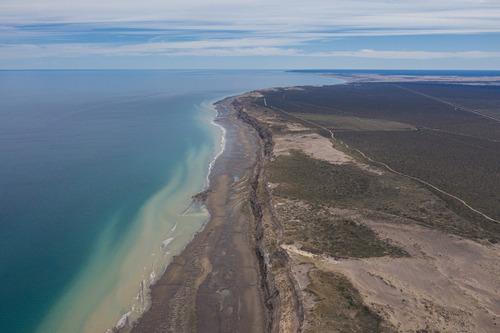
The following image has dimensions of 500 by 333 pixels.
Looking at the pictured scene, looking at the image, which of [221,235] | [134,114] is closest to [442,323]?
[221,235]

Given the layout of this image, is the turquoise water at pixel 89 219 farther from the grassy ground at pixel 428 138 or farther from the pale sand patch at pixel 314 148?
the grassy ground at pixel 428 138

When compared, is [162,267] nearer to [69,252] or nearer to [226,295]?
[226,295]

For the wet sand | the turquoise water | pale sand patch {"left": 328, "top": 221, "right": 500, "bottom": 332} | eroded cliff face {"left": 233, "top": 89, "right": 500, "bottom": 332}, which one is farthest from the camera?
the turquoise water

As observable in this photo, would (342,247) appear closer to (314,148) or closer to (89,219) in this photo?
(89,219)

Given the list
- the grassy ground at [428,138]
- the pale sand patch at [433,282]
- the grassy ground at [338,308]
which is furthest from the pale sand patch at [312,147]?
the grassy ground at [338,308]

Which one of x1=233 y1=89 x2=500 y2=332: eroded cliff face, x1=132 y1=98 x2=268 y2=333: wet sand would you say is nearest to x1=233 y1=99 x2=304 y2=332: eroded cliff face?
x1=233 y1=89 x2=500 y2=332: eroded cliff face

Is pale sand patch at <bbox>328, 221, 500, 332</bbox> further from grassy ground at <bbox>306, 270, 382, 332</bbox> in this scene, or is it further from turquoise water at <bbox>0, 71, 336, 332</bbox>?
turquoise water at <bbox>0, 71, 336, 332</bbox>
